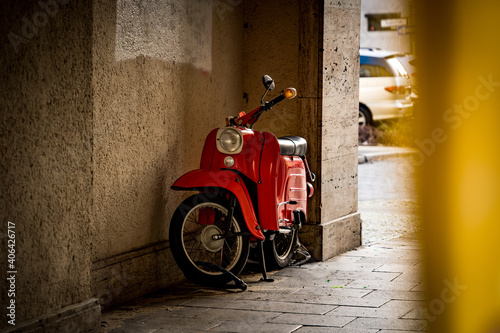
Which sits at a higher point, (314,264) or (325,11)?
(325,11)

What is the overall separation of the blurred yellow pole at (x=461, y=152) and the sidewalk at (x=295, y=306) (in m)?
2.29

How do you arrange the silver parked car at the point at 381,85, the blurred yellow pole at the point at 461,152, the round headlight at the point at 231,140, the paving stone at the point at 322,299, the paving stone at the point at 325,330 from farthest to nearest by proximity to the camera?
the silver parked car at the point at 381,85
the round headlight at the point at 231,140
the paving stone at the point at 322,299
the paving stone at the point at 325,330
the blurred yellow pole at the point at 461,152

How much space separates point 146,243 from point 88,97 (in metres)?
1.64

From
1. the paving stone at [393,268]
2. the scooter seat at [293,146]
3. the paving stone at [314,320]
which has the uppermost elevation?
the scooter seat at [293,146]

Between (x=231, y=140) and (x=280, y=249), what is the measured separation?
1394 mm

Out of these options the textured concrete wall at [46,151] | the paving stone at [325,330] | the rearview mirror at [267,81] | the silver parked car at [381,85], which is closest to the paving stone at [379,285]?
the paving stone at [325,330]

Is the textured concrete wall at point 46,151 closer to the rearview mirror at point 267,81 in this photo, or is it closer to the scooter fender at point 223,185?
the scooter fender at point 223,185

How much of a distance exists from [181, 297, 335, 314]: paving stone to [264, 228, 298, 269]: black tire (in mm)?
1074

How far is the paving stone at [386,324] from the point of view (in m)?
4.21

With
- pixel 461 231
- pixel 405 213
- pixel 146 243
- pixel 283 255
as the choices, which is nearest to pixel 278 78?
pixel 283 255

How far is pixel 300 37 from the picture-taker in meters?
6.56

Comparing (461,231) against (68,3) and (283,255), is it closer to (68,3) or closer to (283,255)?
(68,3)

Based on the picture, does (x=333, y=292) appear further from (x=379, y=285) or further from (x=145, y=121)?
(x=145, y=121)

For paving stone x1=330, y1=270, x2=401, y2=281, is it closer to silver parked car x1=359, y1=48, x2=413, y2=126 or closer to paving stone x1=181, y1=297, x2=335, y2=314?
paving stone x1=181, y1=297, x2=335, y2=314
